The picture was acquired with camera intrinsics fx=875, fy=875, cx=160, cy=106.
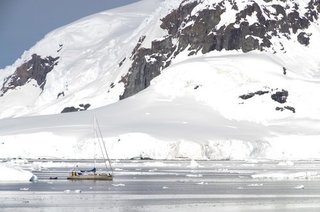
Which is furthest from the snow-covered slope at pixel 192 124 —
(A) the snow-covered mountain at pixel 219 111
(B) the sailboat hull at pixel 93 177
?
(B) the sailboat hull at pixel 93 177

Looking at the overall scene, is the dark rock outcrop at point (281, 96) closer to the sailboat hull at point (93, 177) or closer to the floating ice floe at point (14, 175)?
the sailboat hull at point (93, 177)

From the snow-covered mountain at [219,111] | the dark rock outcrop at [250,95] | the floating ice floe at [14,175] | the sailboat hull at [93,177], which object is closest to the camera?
the floating ice floe at [14,175]

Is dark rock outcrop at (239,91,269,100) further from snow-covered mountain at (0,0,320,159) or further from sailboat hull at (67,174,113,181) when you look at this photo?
sailboat hull at (67,174,113,181)

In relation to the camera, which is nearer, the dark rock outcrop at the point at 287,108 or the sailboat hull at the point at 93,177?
the sailboat hull at the point at 93,177

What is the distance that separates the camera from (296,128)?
521 ft

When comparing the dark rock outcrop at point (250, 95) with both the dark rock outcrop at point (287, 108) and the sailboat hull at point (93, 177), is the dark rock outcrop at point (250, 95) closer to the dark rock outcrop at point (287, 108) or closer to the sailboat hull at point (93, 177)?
the dark rock outcrop at point (287, 108)

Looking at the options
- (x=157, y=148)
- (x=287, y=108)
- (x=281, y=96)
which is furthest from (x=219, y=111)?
(x=157, y=148)

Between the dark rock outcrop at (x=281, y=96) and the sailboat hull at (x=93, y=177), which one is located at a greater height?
the dark rock outcrop at (x=281, y=96)

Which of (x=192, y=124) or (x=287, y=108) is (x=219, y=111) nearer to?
(x=287, y=108)

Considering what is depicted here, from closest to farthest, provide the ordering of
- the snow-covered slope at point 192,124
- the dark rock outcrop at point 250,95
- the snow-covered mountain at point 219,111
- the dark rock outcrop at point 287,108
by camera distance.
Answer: the snow-covered slope at point 192,124 < the snow-covered mountain at point 219,111 < the dark rock outcrop at point 287,108 < the dark rock outcrop at point 250,95

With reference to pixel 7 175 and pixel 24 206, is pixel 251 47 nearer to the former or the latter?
pixel 7 175

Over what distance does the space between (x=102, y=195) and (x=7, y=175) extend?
52.0 feet

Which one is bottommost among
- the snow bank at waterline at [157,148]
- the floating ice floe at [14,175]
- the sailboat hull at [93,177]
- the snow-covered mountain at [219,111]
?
the floating ice floe at [14,175]

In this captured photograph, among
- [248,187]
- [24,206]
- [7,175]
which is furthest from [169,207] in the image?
[7,175]
